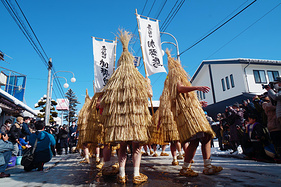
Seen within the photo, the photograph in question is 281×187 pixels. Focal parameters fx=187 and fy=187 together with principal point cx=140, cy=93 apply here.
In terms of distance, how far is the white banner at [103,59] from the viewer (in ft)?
18.1

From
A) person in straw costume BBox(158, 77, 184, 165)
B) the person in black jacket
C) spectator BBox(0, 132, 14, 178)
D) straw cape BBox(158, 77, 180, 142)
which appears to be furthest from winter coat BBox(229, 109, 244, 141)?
spectator BBox(0, 132, 14, 178)

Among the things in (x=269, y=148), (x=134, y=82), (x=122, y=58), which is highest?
(x=122, y=58)

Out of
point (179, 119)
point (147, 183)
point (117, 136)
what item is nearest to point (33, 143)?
point (117, 136)

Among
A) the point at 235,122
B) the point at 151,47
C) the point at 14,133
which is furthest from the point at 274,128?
the point at 14,133

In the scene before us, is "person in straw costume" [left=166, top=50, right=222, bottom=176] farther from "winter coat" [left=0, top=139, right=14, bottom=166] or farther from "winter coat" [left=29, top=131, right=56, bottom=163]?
"winter coat" [left=0, top=139, right=14, bottom=166]

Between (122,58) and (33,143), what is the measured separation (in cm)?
330

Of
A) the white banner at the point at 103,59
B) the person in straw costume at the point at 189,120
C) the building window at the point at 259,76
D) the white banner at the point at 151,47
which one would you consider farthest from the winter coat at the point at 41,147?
the building window at the point at 259,76

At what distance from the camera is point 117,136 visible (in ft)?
9.10

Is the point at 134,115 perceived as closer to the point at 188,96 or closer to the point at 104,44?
the point at 188,96

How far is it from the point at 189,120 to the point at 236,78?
57.8 ft

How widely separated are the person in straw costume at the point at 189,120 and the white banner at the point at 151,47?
1.62 metres

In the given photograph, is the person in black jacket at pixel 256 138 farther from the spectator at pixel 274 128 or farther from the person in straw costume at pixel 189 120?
the person in straw costume at pixel 189 120

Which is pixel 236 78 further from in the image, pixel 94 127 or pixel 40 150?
pixel 40 150

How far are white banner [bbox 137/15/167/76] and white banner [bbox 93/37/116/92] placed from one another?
107 centimetres
